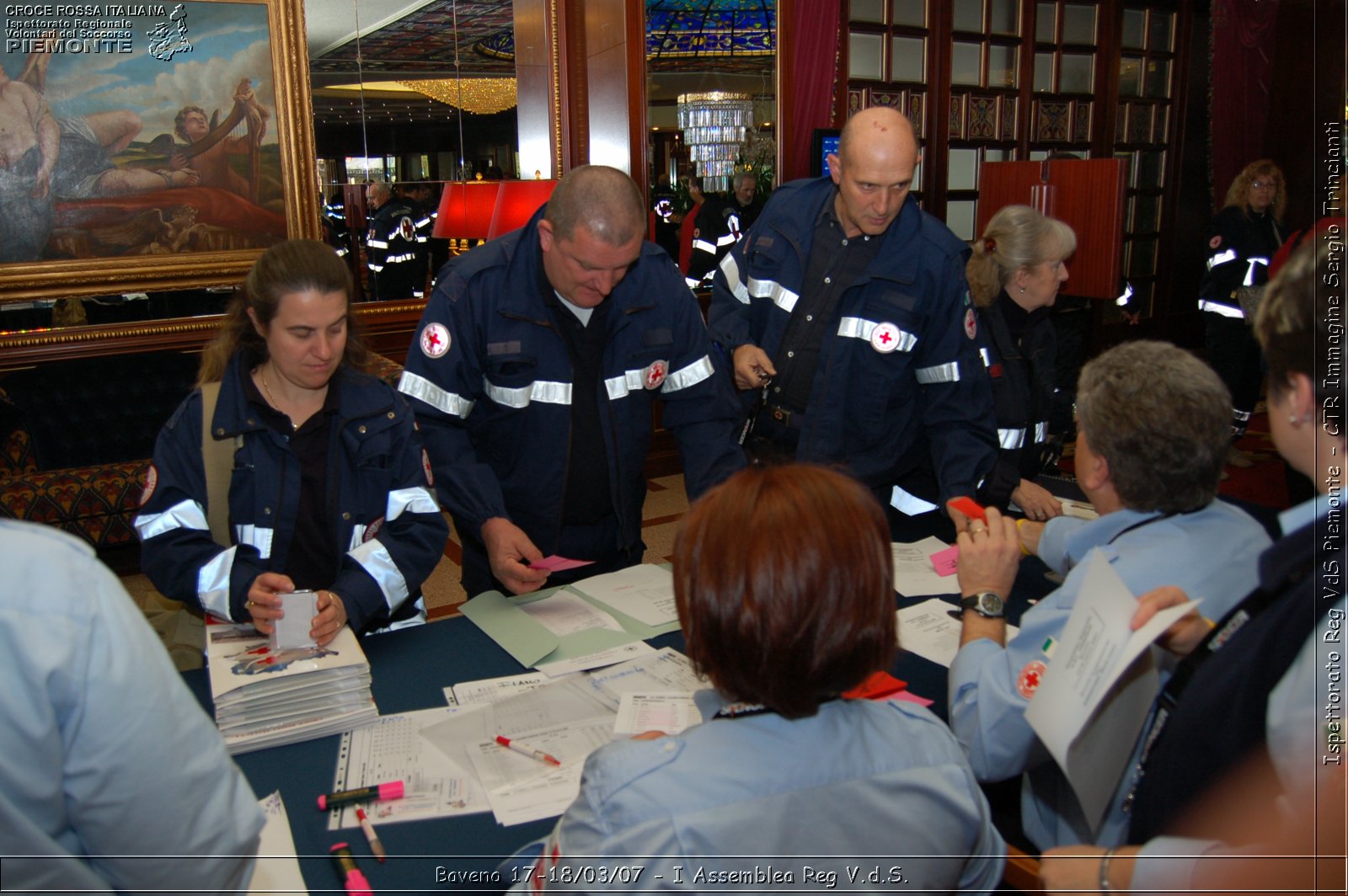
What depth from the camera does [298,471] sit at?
2.04 metres

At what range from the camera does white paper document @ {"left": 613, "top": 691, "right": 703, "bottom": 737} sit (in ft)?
5.46

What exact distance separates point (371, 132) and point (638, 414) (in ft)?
12.4

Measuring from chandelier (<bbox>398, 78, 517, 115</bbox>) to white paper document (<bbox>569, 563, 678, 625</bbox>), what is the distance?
4.15 m

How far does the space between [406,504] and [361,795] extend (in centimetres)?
77

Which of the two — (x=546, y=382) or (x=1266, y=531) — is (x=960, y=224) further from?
Result: (x=1266, y=531)

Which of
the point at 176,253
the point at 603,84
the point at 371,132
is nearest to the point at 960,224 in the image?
the point at 603,84

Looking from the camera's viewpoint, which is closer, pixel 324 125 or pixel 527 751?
pixel 527 751

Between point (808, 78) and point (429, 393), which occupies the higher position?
point (808, 78)

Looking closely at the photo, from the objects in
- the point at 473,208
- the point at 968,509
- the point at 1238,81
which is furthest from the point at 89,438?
the point at 1238,81

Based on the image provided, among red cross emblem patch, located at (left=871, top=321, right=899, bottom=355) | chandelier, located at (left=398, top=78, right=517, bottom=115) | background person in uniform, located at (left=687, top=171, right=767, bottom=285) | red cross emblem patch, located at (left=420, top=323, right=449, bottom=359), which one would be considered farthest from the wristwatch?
chandelier, located at (left=398, top=78, right=517, bottom=115)

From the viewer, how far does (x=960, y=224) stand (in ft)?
23.8

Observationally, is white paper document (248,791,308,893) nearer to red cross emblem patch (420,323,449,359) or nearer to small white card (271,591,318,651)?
small white card (271,591,318,651)

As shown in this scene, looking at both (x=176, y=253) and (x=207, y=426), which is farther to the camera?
(x=176, y=253)

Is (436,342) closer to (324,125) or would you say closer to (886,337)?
(886,337)
